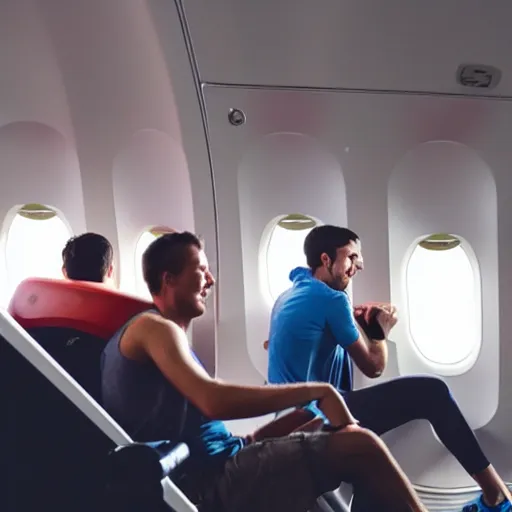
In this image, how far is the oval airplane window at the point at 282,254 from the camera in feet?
7.24

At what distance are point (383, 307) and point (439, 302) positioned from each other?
265mm

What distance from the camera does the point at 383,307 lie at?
2.03 metres

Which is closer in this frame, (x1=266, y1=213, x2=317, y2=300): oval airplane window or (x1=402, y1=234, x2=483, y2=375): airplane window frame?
(x1=402, y1=234, x2=483, y2=375): airplane window frame

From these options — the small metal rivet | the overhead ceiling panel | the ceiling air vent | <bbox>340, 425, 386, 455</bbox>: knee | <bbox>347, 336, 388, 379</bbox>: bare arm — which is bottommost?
<bbox>340, 425, 386, 455</bbox>: knee

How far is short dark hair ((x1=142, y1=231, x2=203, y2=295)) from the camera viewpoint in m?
1.34

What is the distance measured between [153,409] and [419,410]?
857 mm

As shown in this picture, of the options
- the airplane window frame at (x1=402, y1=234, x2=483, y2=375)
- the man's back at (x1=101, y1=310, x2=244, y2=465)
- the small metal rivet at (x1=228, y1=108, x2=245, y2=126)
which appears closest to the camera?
the man's back at (x1=101, y1=310, x2=244, y2=465)

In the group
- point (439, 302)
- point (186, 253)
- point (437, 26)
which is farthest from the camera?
point (439, 302)

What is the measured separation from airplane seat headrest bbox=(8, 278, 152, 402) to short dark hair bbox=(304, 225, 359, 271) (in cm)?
57

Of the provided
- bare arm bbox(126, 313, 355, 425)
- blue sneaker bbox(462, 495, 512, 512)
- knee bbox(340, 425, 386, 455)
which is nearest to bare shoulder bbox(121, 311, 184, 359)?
bare arm bbox(126, 313, 355, 425)

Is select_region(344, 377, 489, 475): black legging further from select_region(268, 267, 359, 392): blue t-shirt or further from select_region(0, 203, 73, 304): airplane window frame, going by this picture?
select_region(0, 203, 73, 304): airplane window frame

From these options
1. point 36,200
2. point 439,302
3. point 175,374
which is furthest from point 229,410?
point 36,200

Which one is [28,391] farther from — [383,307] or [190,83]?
[383,307]

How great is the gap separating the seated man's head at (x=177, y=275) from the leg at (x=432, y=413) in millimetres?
594
